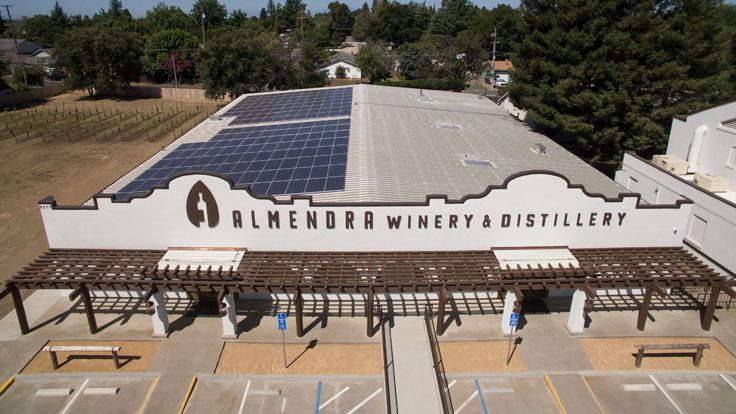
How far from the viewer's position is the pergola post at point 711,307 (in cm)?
2072

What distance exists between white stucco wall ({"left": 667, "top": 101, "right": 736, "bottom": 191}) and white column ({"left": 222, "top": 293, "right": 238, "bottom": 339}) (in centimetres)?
2932

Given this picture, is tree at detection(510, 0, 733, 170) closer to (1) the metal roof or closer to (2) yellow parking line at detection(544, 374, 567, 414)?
(1) the metal roof

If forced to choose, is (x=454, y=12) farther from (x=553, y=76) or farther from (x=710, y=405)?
(x=710, y=405)

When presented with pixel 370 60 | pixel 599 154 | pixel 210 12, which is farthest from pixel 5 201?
pixel 210 12

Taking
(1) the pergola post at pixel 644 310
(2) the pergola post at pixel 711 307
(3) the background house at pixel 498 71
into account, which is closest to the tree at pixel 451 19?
(3) the background house at pixel 498 71

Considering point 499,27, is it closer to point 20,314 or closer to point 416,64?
point 416,64

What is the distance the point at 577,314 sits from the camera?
21.2 m

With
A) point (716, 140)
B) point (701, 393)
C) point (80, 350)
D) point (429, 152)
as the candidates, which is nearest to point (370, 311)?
point (80, 350)

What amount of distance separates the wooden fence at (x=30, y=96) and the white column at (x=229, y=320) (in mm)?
78484

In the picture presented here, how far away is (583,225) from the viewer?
73.7ft

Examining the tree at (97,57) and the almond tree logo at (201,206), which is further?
the tree at (97,57)

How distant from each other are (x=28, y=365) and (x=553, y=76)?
4217cm

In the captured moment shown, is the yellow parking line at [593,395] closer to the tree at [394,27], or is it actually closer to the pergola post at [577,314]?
the pergola post at [577,314]

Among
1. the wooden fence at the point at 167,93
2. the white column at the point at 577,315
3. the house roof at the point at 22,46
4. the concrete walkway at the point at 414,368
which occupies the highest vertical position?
the house roof at the point at 22,46
